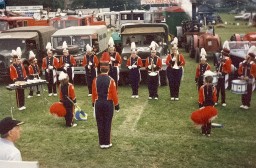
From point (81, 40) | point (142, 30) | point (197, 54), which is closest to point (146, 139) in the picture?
point (142, 30)

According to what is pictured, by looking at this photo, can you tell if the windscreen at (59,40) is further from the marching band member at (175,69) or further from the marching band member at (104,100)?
the marching band member at (104,100)

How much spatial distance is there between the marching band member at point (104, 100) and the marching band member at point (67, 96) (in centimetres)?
179

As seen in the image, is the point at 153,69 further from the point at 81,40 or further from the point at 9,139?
the point at 9,139

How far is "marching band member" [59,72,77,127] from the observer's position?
9883 mm

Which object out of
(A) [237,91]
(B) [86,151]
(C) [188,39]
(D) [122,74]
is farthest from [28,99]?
(C) [188,39]

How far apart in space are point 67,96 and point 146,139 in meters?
2.58

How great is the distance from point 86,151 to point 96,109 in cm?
98

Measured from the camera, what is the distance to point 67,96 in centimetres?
989

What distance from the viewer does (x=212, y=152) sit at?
788 cm

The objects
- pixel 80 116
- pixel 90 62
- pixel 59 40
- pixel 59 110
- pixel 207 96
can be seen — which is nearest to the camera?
pixel 207 96

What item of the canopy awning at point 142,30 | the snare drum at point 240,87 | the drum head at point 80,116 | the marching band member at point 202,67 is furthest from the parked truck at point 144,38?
the snare drum at point 240,87

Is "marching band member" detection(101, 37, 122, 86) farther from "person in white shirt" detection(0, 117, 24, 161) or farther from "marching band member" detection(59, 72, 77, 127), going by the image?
"person in white shirt" detection(0, 117, 24, 161)

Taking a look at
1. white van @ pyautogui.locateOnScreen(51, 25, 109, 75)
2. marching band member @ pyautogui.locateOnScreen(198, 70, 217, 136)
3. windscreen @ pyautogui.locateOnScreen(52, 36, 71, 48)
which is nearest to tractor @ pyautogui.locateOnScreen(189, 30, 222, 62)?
white van @ pyautogui.locateOnScreen(51, 25, 109, 75)

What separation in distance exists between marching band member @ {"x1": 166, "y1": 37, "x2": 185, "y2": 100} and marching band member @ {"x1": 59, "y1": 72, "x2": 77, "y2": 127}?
4043mm
